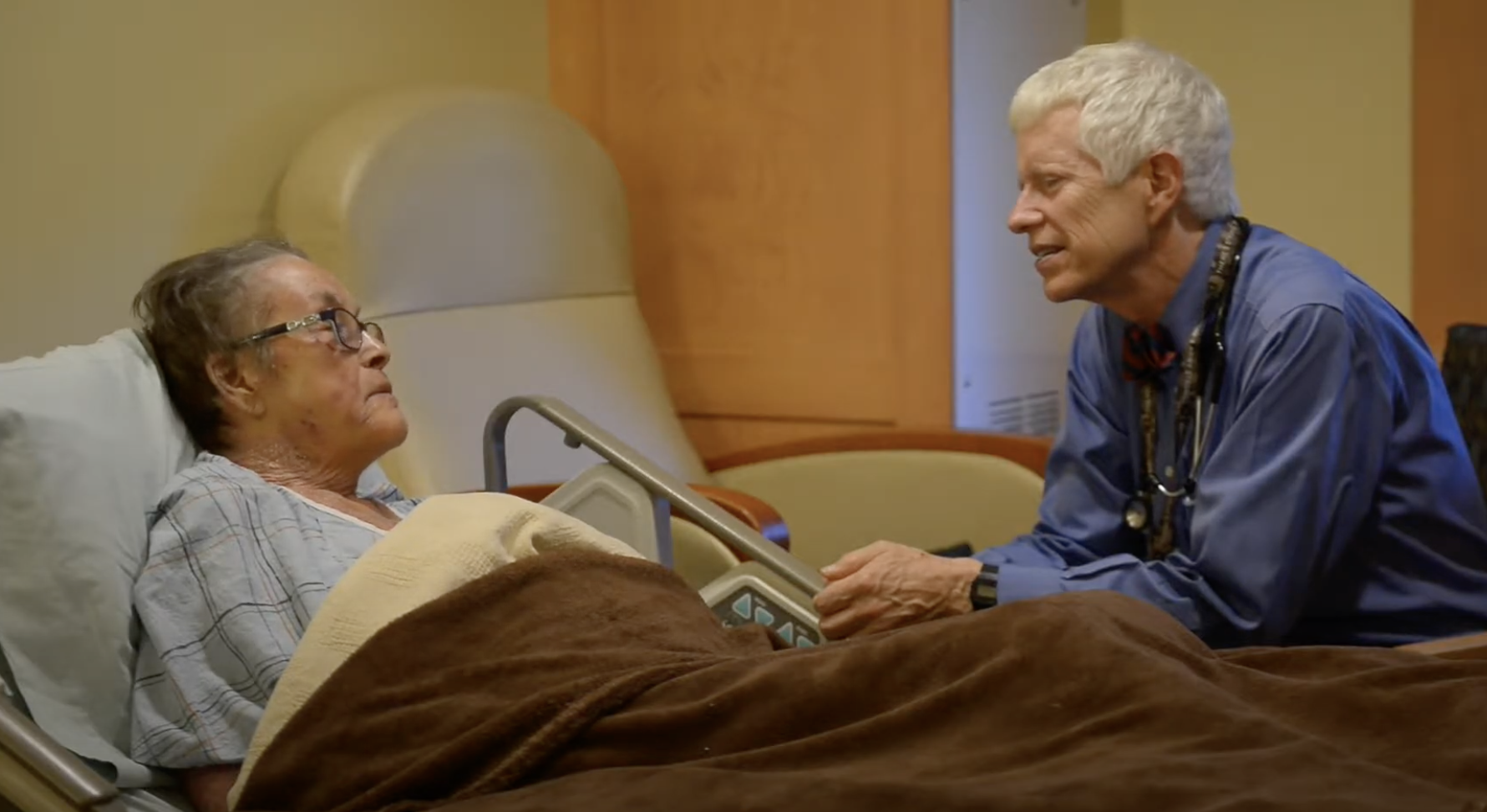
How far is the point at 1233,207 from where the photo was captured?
2.16 metres

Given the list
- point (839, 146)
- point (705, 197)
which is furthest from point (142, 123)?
point (839, 146)

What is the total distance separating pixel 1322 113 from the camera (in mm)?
3438

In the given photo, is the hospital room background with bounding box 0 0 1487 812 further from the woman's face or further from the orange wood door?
the woman's face

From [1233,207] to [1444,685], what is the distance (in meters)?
0.86

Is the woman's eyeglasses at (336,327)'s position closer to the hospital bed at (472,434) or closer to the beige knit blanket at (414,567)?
the hospital bed at (472,434)

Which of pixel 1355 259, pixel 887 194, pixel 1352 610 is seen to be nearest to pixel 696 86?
pixel 887 194

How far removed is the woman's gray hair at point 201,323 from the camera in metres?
2.02

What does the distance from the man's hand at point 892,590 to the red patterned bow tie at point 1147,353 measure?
333 millimetres

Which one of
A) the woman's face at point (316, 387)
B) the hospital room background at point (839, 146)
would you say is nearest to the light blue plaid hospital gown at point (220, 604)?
the woman's face at point (316, 387)

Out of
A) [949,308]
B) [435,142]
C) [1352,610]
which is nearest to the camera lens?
[1352,610]

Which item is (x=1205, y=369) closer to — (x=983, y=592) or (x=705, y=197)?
(x=983, y=592)

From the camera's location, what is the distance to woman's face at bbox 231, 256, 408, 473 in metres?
2.00

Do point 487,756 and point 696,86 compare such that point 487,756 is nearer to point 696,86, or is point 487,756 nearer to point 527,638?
point 527,638

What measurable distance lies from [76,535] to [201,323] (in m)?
0.33
